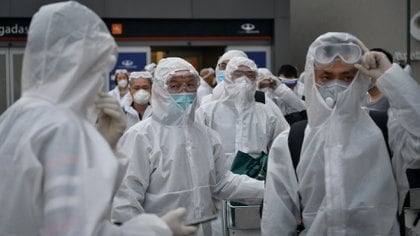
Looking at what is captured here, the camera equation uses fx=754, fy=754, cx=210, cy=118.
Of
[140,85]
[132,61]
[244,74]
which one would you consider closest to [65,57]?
[244,74]

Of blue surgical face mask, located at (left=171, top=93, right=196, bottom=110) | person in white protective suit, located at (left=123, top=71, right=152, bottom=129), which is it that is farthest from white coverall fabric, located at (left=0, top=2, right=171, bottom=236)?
person in white protective suit, located at (left=123, top=71, right=152, bottom=129)

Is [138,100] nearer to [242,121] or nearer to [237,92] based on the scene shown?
[237,92]

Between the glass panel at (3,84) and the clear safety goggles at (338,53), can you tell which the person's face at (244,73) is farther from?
the glass panel at (3,84)

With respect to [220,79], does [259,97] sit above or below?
above

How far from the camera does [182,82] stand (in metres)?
5.11

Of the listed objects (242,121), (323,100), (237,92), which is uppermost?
(323,100)

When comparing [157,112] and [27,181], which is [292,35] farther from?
[27,181]

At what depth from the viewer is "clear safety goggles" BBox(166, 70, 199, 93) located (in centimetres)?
507

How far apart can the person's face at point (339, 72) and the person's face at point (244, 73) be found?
4.09 meters

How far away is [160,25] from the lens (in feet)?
53.1

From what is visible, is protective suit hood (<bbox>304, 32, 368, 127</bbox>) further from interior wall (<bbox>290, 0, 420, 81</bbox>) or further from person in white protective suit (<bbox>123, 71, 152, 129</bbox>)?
interior wall (<bbox>290, 0, 420, 81</bbox>)

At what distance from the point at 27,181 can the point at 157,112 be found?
7.96ft

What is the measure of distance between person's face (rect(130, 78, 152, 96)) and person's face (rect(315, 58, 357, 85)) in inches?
205

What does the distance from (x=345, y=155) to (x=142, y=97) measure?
5251mm
